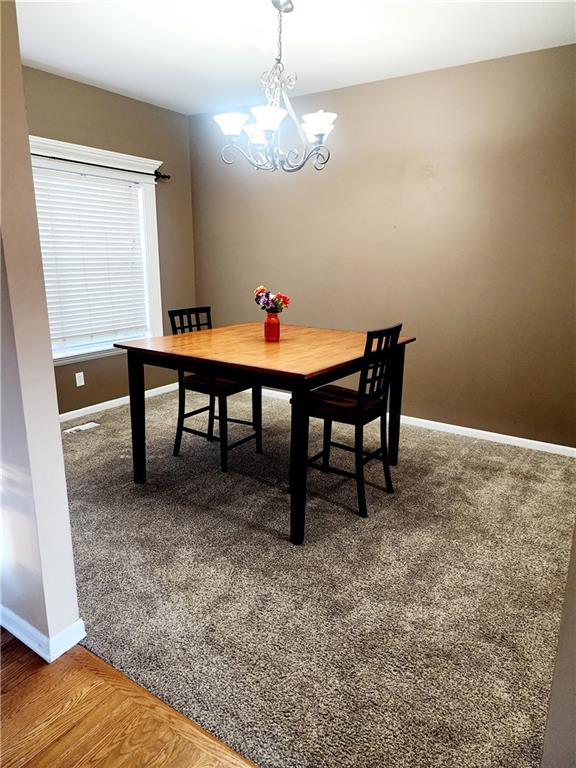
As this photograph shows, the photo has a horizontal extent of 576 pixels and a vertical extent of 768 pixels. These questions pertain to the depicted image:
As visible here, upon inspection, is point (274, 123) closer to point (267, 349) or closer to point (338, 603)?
point (267, 349)

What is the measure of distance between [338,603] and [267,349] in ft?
4.57

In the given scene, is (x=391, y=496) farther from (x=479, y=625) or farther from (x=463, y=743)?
(x=463, y=743)

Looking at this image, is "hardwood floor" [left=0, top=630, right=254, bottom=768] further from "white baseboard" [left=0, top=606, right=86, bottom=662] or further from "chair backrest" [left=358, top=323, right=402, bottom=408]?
"chair backrest" [left=358, top=323, right=402, bottom=408]

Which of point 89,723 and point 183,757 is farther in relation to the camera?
point 89,723

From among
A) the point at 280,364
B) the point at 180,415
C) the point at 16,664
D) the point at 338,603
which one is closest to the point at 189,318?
the point at 180,415

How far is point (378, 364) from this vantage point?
264 centimetres

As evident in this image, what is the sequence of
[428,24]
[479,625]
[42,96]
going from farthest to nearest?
[42,96] → [428,24] → [479,625]


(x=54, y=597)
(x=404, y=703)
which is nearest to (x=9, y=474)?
(x=54, y=597)

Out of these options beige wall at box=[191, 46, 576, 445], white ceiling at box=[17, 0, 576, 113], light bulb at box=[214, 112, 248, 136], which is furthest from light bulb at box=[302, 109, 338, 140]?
beige wall at box=[191, 46, 576, 445]

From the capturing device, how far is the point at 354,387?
435 centimetres

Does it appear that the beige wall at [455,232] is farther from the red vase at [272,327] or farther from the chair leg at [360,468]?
the chair leg at [360,468]

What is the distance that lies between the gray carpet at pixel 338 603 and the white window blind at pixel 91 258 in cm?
142

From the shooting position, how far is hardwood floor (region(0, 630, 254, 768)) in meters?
1.38

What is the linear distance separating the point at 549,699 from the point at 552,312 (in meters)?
2.53
